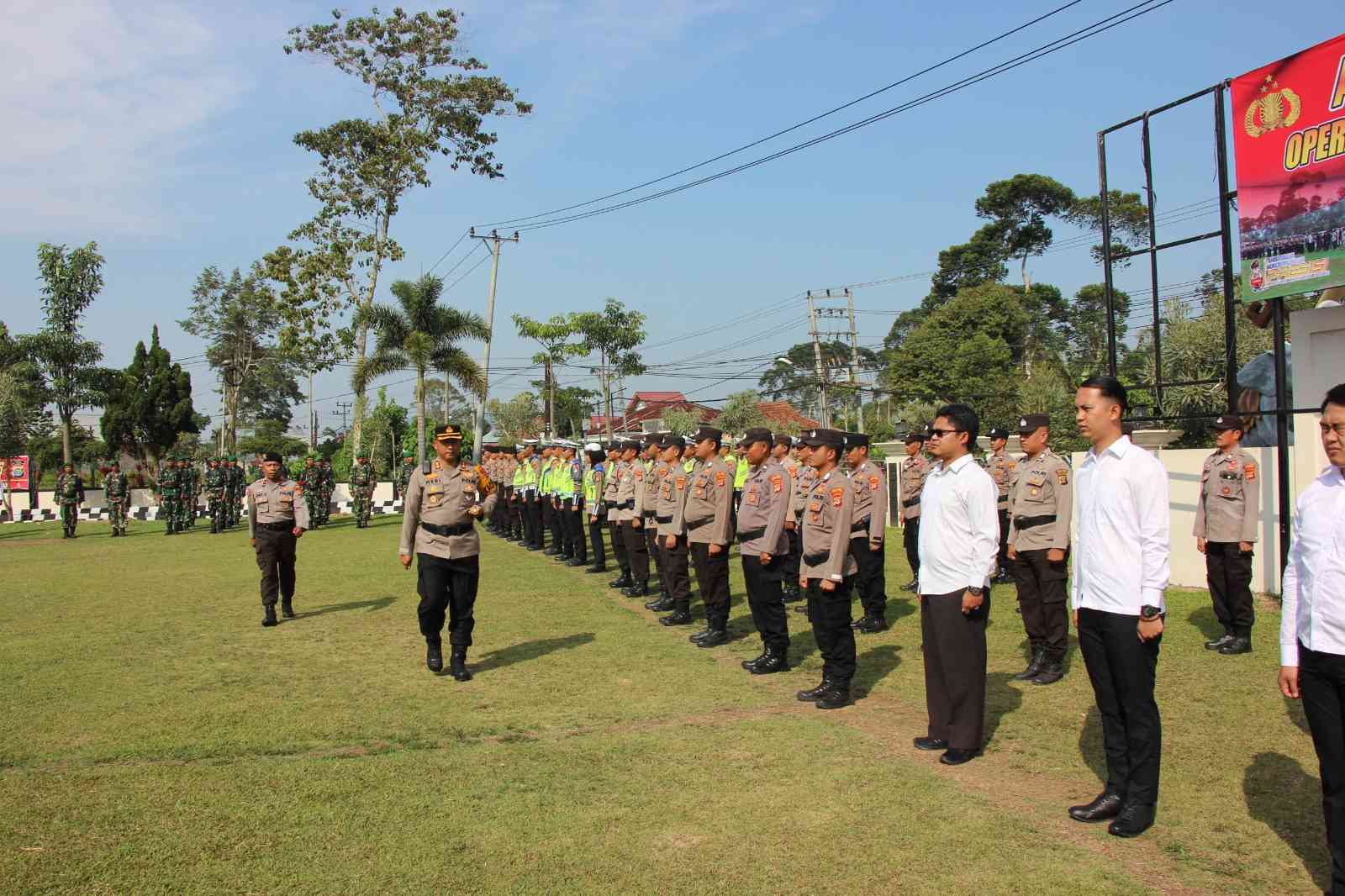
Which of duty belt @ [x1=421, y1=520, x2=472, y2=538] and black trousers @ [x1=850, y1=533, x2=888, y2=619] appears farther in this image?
black trousers @ [x1=850, y1=533, x2=888, y2=619]

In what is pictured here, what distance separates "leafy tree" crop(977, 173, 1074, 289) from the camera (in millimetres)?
46500

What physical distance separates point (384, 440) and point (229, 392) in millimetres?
11119

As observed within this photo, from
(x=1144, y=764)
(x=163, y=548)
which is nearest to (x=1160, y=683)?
(x=1144, y=764)

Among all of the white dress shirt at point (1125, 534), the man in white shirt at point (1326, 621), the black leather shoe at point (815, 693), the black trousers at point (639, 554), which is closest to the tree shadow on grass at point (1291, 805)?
the man in white shirt at point (1326, 621)

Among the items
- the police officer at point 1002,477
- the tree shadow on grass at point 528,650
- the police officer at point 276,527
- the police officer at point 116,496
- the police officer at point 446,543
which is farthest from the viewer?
the police officer at point 116,496

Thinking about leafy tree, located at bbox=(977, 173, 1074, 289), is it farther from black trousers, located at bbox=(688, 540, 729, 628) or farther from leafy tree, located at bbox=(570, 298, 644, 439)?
black trousers, located at bbox=(688, 540, 729, 628)

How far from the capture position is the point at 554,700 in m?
6.50

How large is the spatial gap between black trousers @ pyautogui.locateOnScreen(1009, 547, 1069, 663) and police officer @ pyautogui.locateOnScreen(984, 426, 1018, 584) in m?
3.50

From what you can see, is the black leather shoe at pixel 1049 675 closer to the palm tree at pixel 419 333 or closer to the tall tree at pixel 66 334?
the palm tree at pixel 419 333

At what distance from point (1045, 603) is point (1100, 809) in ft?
9.40

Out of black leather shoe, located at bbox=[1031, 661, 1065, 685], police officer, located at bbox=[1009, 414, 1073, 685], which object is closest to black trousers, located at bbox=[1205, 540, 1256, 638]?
police officer, located at bbox=[1009, 414, 1073, 685]

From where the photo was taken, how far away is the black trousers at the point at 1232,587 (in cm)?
735

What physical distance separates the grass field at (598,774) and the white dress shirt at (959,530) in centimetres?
100

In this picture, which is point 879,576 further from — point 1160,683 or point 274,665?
point 274,665
